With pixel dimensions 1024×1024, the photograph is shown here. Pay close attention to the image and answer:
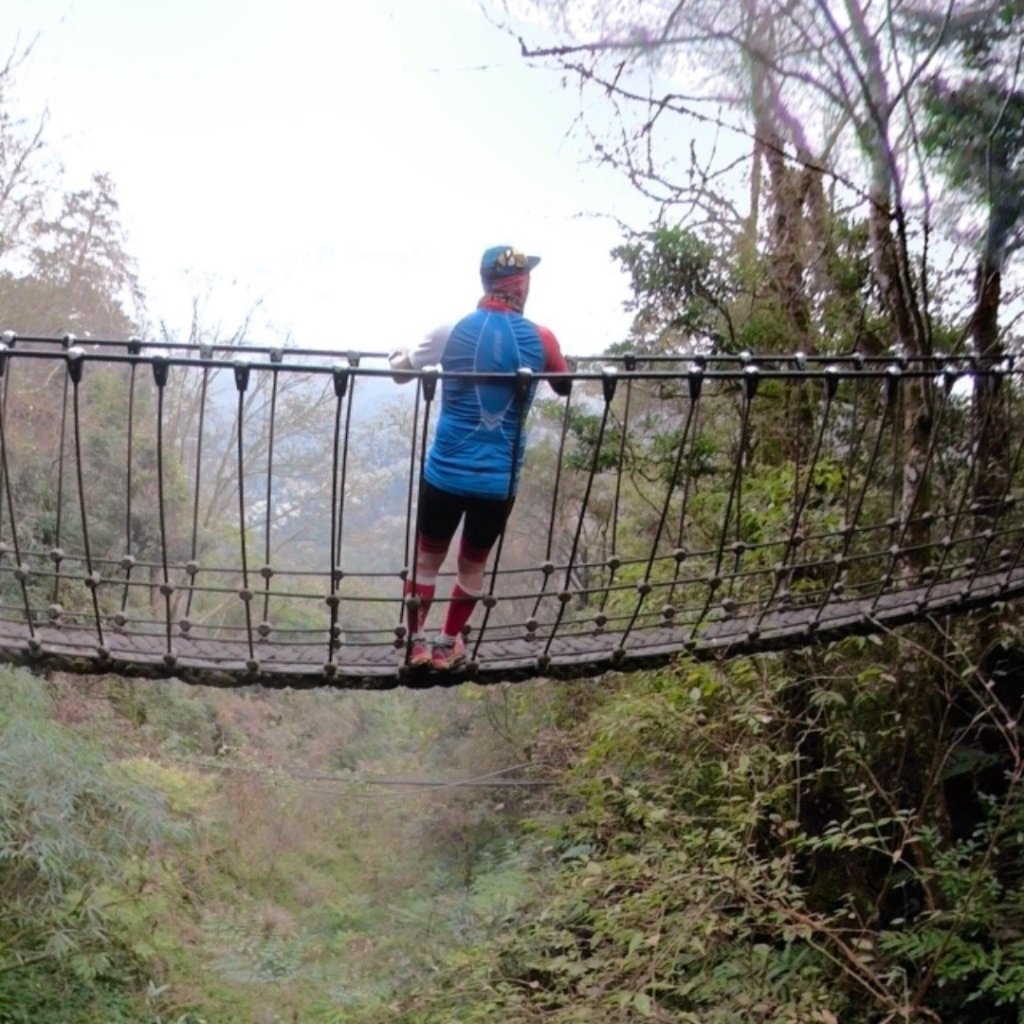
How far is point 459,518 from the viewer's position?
1824mm

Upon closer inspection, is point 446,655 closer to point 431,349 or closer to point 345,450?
point 345,450

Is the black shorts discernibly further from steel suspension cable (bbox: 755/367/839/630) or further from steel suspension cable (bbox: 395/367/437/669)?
steel suspension cable (bbox: 755/367/839/630)

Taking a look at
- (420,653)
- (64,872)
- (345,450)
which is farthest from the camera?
(64,872)

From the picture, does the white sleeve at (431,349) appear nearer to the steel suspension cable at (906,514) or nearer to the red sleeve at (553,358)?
the red sleeve at (553,358)

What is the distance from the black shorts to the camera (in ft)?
5.78

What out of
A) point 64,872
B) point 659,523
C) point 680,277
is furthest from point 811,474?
point 64,872

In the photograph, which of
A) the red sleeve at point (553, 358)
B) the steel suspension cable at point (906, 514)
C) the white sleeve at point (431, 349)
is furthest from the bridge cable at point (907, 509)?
the white sleeve at point (431, 349)

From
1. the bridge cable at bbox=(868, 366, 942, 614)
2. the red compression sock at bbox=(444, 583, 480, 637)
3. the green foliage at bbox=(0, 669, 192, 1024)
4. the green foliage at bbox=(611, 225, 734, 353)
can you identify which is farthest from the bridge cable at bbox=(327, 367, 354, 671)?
the green foliage at bbox=(0, 669, 192, 1024)

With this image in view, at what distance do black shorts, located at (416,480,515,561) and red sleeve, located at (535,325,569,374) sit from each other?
0.25m

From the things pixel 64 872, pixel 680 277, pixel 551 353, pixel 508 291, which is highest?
pixel 680 277

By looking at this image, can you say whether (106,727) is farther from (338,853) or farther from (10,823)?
(10,823)

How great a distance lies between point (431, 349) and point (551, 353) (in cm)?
22

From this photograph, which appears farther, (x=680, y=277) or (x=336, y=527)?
(x=680, y=277)

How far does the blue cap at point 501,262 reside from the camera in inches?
67.4
